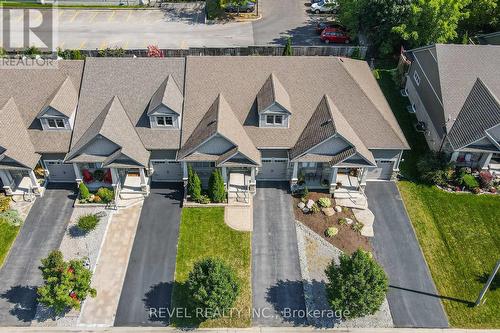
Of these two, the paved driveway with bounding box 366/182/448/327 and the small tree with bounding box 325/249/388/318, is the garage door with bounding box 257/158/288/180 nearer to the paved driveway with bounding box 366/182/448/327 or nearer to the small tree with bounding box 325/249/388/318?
the paved driveway with bounding box 366/182/448/327

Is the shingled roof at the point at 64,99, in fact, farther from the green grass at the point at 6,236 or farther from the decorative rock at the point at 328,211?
the decorative rock at the point at 328,211

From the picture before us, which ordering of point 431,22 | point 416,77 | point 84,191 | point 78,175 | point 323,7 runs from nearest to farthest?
point 84,191 < point 78,175 < point 416,77 < point 431,22 < point 323,7

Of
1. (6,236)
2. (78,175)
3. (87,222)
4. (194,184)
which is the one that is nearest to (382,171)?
(194,184)

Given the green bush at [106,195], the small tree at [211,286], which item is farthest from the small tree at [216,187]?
the small tree at [211,286]

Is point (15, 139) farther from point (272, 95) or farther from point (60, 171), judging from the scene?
point (272, 95)

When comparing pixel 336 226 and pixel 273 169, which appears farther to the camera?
pixel 273 169
